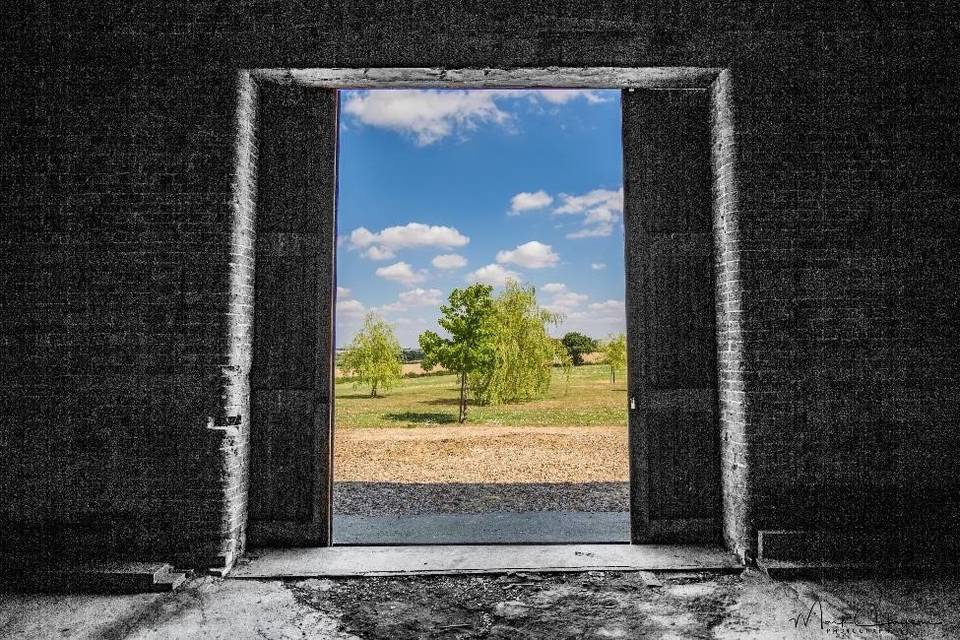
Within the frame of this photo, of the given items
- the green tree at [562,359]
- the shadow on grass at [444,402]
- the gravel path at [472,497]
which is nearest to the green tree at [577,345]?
the green tree at [562,359]

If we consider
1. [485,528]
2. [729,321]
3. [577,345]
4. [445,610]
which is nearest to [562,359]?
[577,345]

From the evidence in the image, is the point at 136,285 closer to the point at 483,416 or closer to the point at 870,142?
the point at 870,142

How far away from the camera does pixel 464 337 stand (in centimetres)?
2033

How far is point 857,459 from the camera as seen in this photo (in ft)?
11.1

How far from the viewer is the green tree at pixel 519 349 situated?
21047 mm

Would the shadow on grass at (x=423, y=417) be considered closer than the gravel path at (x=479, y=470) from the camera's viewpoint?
No

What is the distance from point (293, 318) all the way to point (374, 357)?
19305 mm

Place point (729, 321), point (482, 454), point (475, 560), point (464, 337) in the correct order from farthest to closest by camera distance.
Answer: point (464, 337) < point (482, 454) < point (729, 321) < point (475, 560)

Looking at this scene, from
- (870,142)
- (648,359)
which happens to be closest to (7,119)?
(648,359)

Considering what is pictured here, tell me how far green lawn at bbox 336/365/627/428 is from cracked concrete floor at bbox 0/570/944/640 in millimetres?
16302

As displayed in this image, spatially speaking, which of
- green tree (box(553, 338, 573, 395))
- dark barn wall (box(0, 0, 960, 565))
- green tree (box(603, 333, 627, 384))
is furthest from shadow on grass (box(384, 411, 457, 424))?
dark barn wall (box(0, 0, 960, 565))

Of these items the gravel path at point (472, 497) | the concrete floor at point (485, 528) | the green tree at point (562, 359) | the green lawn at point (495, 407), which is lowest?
the green lawn at point (495, 407)

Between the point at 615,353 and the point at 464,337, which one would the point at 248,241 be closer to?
the point at 464,337

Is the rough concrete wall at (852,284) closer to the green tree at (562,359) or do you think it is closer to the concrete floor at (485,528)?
the concrete floor at (485,528)
